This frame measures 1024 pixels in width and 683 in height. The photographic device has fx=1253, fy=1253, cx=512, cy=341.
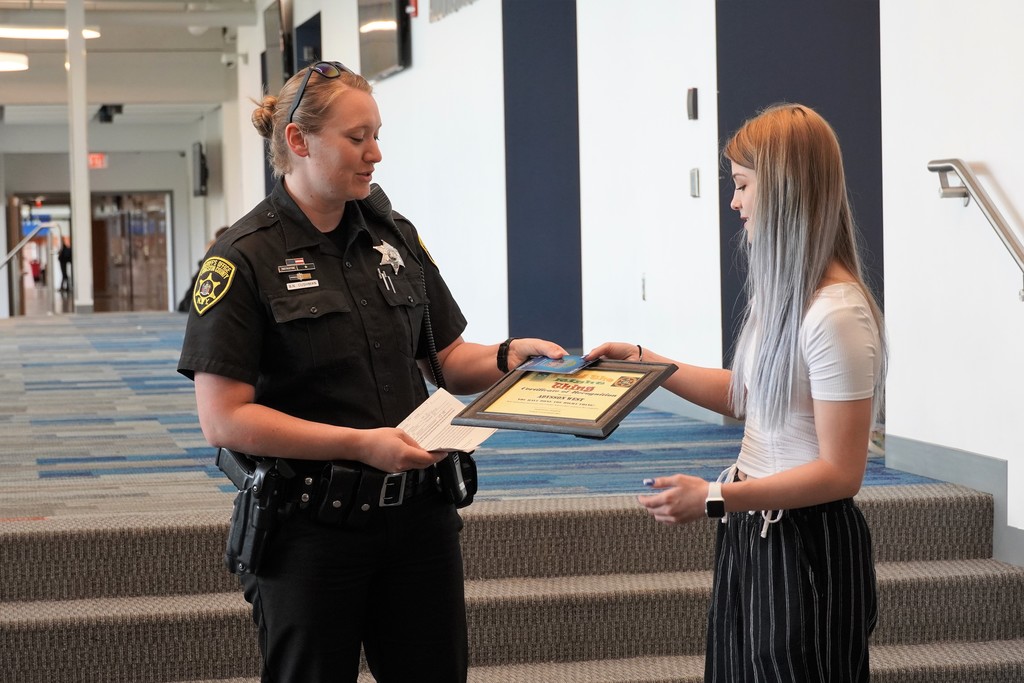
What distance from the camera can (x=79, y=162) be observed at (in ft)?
48.4

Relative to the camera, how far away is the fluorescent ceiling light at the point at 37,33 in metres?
15.6

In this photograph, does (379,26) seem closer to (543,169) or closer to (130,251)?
(543,169)

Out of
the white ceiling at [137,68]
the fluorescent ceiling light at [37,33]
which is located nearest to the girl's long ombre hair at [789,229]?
the fluorescent ceiling light at [37,33]

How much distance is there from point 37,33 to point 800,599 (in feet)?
54.2

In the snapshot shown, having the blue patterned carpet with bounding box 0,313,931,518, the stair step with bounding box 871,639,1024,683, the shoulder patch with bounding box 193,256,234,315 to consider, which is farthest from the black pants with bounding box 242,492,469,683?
the blue patterned carpet with bounding box 0,313,931,518

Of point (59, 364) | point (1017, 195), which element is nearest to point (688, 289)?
point (1017, 195)

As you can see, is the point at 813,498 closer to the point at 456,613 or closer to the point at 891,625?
the point at 456,613

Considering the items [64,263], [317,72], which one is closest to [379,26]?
[317,72]

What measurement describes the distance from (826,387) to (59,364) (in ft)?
25.8

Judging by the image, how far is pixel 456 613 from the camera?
212cm

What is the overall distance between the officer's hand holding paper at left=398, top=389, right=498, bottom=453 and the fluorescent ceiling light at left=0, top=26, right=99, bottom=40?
14.6 m

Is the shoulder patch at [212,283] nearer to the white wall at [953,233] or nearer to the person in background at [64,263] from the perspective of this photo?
the white wall at [953,233]

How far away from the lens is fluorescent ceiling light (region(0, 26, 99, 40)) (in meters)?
15.6

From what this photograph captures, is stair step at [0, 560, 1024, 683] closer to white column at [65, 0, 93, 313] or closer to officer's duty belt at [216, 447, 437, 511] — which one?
officer's duty belt at [216, 447, 437, 511]
